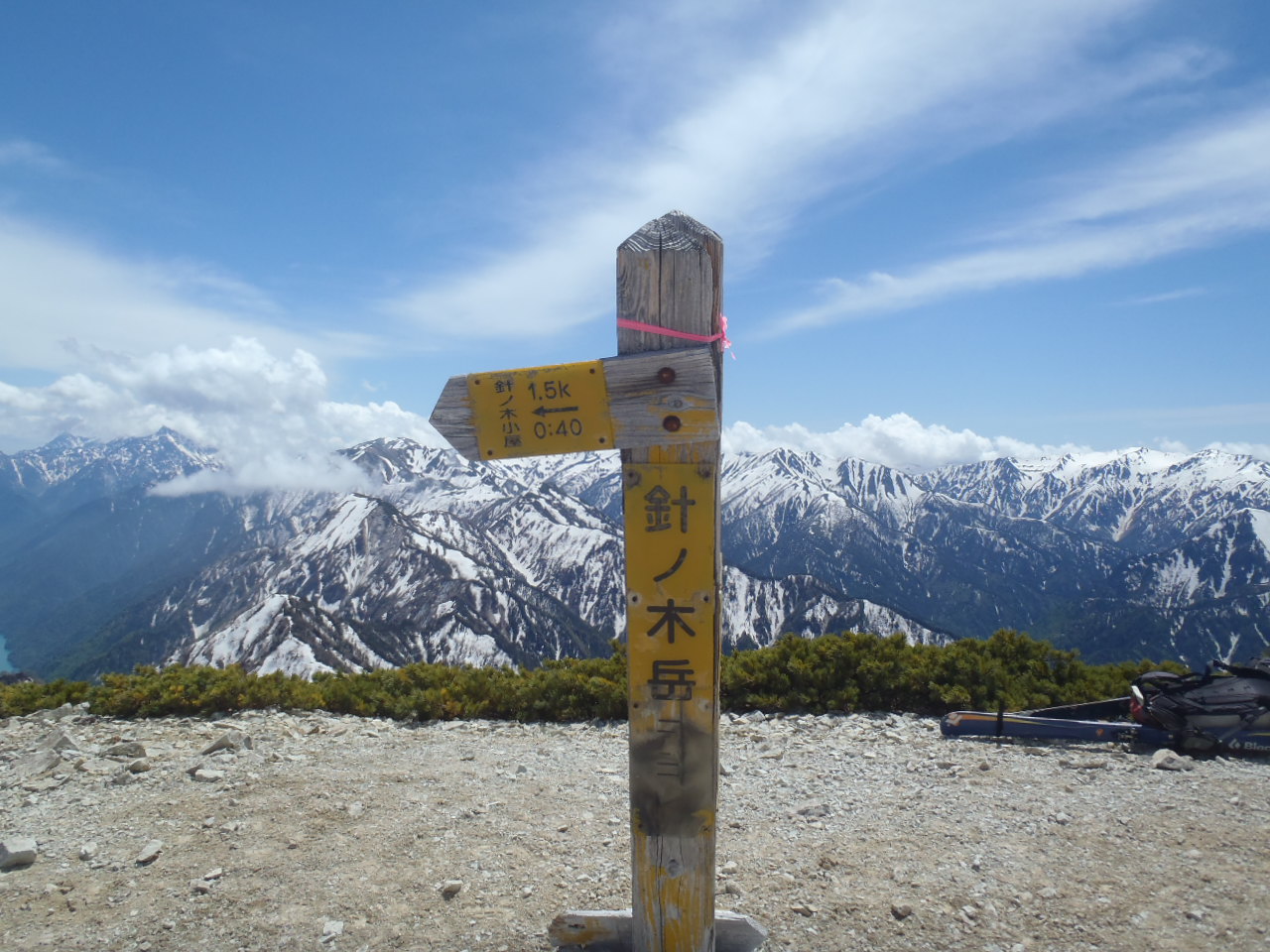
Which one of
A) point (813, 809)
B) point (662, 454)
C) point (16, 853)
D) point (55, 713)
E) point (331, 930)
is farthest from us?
point (55, 713)

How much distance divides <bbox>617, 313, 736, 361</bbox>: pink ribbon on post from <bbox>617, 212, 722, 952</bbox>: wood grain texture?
0.08 ft

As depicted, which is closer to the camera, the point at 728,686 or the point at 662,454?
the point at 662,454

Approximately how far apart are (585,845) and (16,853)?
16.4 ft

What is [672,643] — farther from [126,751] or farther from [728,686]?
[126,751]

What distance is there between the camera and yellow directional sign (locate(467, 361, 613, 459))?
149 inches

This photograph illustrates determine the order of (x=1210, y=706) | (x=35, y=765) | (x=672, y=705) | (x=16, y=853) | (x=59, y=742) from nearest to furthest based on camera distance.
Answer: (x=672, y=705), (x=16, y=853), (x=1210, y=706), (x=35, y=765), (x=59, y=742)

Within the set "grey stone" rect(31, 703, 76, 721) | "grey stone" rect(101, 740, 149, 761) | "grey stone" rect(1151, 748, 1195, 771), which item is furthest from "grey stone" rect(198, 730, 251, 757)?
"grey stone" rect(1151, 748, 1195, 771)

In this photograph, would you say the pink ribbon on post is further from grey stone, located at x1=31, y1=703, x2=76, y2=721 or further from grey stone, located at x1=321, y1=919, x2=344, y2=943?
grey stone, located at x1=31, y1=703, x2=76, y2=721

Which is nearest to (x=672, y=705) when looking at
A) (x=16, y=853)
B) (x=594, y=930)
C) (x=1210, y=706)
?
(x=594, y=930)

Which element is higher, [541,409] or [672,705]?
[541,409]

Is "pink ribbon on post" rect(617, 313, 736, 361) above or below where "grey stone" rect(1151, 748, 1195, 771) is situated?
above

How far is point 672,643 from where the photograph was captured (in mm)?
3838

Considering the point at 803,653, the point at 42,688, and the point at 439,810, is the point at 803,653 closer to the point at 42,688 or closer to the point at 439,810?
the point at 439,810

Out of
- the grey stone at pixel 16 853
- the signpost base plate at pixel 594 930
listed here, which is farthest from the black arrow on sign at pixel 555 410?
the grey stone at pixel 16 853
